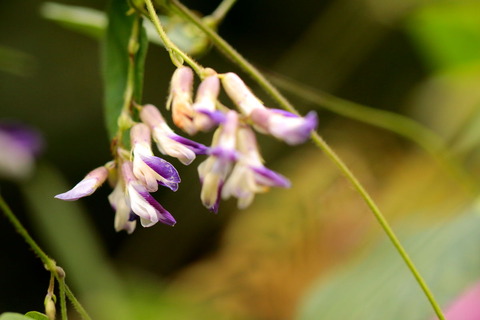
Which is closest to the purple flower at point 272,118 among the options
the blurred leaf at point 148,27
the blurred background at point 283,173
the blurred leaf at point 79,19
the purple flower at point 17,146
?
the blurred leaf at point 148,27

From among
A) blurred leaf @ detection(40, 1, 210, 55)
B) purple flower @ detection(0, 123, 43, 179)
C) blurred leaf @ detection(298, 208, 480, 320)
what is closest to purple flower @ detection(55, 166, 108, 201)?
blurred leaf @ detection(40, 1, 210, 55)

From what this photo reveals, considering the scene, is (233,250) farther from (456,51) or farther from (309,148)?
(456,51)

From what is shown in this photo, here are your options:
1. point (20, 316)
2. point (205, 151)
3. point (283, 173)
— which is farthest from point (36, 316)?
point (283, 173)

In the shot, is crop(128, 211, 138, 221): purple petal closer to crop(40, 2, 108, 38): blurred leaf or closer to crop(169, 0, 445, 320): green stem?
crop(169, 0, 445, 320): green stem

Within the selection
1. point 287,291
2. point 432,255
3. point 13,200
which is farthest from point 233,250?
point 432,255

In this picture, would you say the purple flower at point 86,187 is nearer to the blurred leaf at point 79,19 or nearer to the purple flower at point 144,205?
the purple flower at point 144,205

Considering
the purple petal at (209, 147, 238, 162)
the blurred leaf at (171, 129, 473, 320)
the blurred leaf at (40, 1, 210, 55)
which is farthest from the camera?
the blurred leaf at (171, 129, 473, 320)

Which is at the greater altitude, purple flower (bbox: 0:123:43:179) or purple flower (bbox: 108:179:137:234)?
purple flower (bbox: 108:179:137:234)
